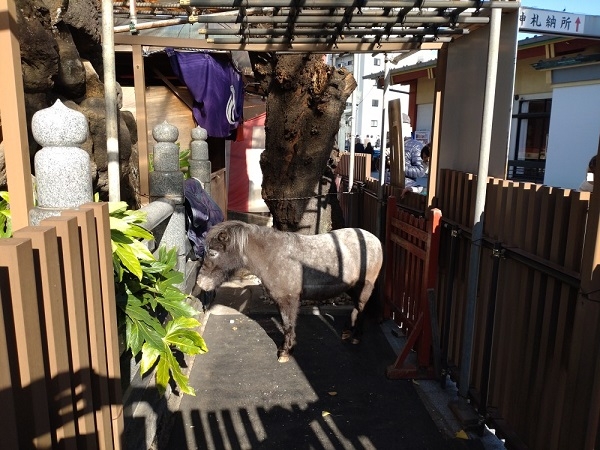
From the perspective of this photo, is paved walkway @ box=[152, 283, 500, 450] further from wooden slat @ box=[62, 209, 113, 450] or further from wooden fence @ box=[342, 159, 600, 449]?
wooden slat @ box=[62, 209, 113, 450]

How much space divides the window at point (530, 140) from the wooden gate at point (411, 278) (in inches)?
333

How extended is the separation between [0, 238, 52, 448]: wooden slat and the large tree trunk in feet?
15.9

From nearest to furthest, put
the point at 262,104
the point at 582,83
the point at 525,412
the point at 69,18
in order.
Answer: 1. the point at 525,412
2. the point at 69,18
3. the point at 582,83
4. the point at 262,104

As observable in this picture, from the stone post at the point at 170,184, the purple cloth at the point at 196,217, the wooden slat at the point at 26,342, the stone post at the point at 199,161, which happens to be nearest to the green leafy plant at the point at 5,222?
the wooden slat at the point at 26,342

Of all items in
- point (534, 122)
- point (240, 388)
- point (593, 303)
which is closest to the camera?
point (593, 303)

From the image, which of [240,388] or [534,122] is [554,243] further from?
[534,122]

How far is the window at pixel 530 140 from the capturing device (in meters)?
12.1

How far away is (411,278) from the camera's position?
186 inches

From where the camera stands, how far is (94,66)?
522 centimetres

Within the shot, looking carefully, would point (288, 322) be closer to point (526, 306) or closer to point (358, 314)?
point (358, 314)

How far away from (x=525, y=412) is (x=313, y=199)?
4019 millimetres

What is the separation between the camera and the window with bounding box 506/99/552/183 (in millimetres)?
12094

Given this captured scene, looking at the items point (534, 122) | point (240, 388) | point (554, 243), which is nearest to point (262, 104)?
point (534, 122)

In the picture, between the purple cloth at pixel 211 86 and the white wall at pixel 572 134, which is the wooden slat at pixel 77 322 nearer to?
the purple cloth at pixel 211 86
